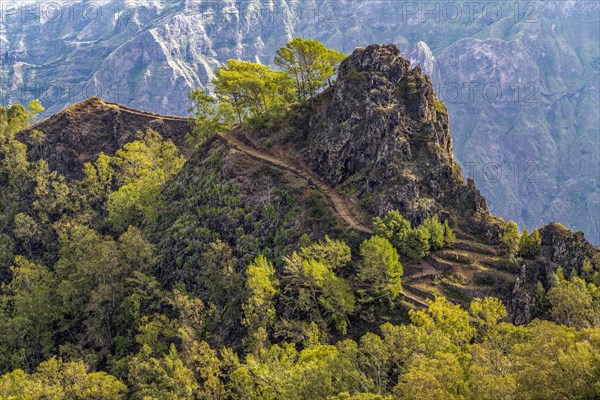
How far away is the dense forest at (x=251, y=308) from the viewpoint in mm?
44219

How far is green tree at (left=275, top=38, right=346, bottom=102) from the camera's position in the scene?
9788 centimetres

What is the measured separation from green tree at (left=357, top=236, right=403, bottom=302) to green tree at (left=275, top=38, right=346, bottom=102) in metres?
49.6

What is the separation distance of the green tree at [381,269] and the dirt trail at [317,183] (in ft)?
25.2

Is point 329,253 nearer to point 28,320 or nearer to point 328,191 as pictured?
point 328,191

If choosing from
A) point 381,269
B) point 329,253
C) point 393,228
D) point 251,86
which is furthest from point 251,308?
point 251,86

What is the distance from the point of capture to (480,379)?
37.2 meters

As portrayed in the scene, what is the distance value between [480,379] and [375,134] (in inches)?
2038

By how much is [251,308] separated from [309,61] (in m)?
60.3

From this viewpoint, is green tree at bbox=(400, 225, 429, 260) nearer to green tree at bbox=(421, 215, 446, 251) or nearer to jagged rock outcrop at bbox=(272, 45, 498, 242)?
green tree at bbox=(421, 215, 446, 251)

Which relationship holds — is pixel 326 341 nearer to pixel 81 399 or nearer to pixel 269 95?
pixel 81 399

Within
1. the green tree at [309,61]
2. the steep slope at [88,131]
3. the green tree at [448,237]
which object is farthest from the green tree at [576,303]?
the steep slope at [88,131]

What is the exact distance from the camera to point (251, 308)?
6225 centimetres

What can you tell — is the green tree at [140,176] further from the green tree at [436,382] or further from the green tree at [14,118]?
the green tree at [436,382]

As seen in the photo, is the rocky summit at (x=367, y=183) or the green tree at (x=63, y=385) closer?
the green tree at (x=63, y=385)
